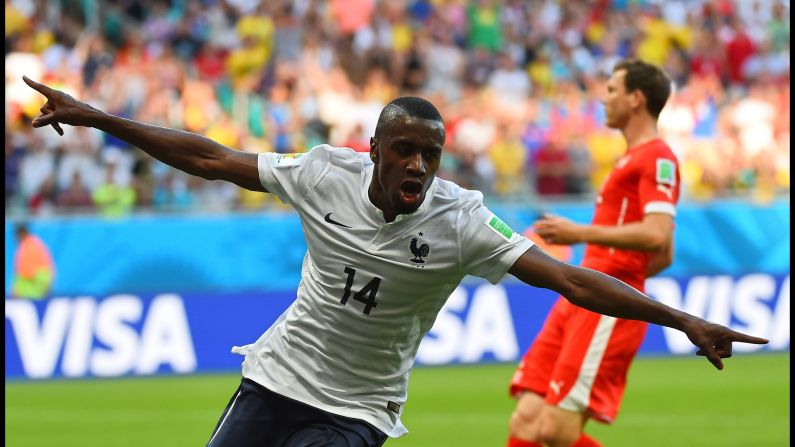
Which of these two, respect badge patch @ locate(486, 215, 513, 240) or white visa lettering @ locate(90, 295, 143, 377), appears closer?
respect badge patch @ locate(486, 215, 513, 240)

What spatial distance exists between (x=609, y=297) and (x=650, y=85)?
3076 mm

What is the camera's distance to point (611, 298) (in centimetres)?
528

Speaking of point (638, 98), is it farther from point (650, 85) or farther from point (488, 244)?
point (488, 244)

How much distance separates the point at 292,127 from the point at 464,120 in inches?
104

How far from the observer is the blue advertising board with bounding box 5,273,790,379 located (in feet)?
47.3

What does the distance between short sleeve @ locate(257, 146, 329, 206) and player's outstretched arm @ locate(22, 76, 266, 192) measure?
50 mm

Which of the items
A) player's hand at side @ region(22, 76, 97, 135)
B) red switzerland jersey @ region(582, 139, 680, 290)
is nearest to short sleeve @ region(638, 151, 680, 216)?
red switzerland jersey @ region(582, 139, 680, 290)

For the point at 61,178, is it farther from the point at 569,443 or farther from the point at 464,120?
the point at 569,443

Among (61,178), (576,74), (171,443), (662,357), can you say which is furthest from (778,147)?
(171,443)

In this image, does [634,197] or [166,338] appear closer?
[634,197]

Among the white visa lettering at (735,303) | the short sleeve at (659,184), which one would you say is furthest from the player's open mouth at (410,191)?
the white visa lettering at (735,303)

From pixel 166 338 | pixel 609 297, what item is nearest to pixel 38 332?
pixel 166 338

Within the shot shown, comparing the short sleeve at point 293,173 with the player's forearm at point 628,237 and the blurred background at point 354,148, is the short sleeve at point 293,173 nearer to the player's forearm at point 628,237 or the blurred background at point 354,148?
the player's forearm at point 628,237

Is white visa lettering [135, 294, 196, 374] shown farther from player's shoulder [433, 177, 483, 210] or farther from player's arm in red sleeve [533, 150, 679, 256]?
player's shoulder [433, 177, 483, 210]
